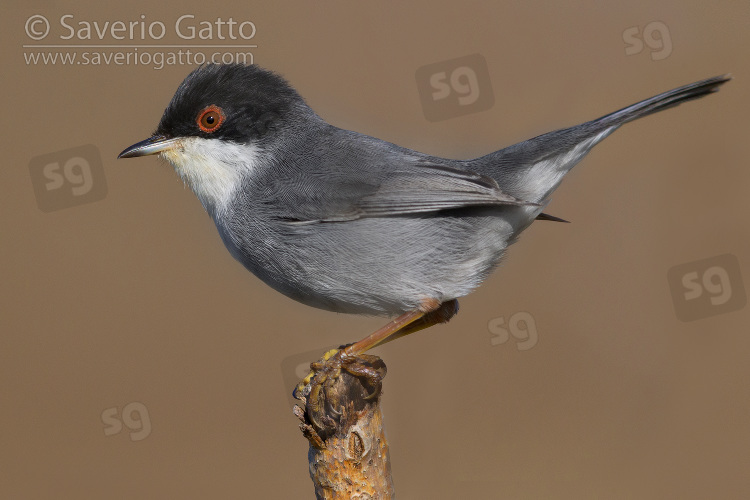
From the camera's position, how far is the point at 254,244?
3615 millimetres

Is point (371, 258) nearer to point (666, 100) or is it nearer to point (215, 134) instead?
point (215, 134)

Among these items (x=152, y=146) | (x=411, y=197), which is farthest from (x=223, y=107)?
(x=411, y=197)

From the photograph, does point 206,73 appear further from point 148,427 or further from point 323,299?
point 148,427

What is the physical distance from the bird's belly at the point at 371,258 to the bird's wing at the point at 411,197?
6cm

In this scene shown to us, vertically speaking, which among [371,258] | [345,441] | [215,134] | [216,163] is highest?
[215,134]

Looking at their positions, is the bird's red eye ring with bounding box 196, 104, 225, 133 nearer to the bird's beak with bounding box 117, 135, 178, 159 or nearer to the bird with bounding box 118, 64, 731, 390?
the bird with bounding box 118, 64, 731, 390

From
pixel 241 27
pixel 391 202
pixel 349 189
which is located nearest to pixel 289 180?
pixel 349 189

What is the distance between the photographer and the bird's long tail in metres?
3.86

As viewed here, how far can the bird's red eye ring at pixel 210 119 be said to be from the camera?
377 cm

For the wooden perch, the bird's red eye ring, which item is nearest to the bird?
the bird's red eye ring

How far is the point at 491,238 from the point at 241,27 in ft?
10.0

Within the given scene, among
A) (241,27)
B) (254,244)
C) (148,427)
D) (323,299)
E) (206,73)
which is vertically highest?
(241,27)

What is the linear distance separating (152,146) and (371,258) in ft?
4.27

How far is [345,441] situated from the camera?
3.13 meters
